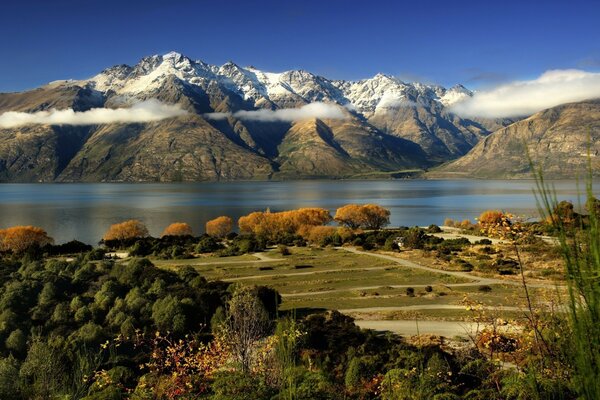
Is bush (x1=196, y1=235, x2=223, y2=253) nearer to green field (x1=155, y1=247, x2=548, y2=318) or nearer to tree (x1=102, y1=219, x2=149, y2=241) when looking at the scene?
green field (x1=155, y1=247, x2=548, y2=318)

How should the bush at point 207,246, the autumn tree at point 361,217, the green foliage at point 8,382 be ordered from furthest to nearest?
the autumn tree at point 361,217 < the bush at point 207,246 < the green foliage at point 8,382

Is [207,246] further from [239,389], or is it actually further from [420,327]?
[239,389]

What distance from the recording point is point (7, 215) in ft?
541

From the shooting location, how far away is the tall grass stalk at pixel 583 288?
2770mm

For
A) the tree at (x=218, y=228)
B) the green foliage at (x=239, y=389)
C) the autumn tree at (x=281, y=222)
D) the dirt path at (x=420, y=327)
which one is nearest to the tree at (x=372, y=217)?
the autumn tree at (x=281, y=222)

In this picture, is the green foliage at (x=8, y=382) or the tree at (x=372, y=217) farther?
the tree at (x=372, y=217)

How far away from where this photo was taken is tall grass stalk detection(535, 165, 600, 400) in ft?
9.09

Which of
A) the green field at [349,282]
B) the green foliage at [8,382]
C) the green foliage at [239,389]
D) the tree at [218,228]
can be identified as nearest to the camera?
the green foliage at [239,389]

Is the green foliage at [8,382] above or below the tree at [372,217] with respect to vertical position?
above

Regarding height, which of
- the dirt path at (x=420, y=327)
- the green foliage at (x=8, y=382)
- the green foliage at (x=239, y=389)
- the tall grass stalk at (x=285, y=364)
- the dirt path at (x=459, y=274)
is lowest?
the dirt path at (x=459, y=274)

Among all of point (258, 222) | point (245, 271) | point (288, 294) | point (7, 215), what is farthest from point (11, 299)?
point (7, 215)

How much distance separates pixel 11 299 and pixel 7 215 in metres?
149

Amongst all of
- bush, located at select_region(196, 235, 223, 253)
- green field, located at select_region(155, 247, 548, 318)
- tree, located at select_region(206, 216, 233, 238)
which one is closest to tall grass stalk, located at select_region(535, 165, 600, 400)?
green field, located at select_region(155, 247, 548, 318)

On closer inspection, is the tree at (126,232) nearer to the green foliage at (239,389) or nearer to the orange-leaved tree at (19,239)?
the orange-leaved tree at (19,239)
